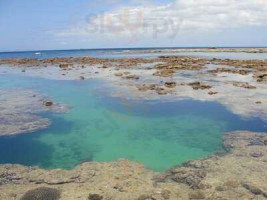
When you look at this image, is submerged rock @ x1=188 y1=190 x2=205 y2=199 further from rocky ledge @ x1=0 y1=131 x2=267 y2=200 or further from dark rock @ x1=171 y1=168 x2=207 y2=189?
dark rock @ x1=171 y1=168 x2=207 y2=189

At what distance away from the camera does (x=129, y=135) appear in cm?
2002

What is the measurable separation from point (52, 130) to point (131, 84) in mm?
19311

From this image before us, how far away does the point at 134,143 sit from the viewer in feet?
61.1

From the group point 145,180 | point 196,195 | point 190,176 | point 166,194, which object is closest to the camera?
point 196,195

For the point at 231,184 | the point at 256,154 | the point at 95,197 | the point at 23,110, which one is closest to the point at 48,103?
the point at 23,110

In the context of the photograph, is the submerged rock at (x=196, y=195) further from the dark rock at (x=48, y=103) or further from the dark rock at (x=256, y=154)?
the dark rock at (x=48, y=103)

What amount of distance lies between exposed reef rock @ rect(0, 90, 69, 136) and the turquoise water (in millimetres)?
914

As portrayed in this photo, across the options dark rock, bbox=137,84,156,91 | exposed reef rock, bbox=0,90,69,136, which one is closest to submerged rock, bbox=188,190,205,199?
exposed reef rock, bbox=0,90,69,136

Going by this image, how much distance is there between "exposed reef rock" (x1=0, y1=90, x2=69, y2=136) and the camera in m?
21.4

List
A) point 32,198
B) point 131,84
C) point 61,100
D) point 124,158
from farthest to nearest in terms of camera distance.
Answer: point 131,84, point 61,100, point 124,158, point 32,198

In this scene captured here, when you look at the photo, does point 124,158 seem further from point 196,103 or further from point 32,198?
point 196,103

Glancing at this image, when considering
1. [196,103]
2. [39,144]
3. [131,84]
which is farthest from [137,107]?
[131,84]

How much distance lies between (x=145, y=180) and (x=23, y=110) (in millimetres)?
15561

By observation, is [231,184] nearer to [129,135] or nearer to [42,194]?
[42,194]
